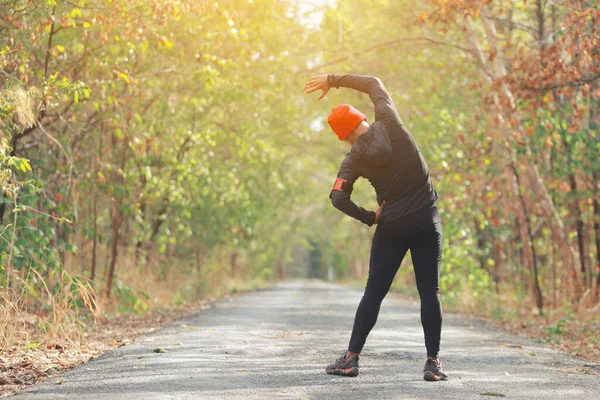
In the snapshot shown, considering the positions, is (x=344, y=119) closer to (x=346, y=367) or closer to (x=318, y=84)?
(x=318, y=84)

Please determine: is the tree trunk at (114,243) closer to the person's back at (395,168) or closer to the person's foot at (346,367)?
the person's foot at (346,367)

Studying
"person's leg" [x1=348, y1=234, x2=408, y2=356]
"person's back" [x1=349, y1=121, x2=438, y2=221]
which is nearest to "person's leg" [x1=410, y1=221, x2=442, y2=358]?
"person's leg" [x1=348, y1=234, x2=408, y2=356]

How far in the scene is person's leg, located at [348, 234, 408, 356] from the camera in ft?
18.4

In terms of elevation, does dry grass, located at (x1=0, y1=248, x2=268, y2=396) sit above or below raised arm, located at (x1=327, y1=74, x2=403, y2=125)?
below

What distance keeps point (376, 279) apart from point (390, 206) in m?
0.57

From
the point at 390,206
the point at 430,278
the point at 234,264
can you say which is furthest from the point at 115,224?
the point at 234,264

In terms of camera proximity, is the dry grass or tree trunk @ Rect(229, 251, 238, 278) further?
tree trunk @ Rect(229, 251, 238, 278)

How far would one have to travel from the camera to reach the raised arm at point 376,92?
5.55 m

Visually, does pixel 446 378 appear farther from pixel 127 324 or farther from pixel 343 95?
pixel 343 95

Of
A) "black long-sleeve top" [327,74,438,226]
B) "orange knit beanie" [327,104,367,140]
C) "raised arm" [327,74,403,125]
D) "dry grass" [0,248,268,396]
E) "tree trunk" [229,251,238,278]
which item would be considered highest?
"raised arm" [327,74,403,125]

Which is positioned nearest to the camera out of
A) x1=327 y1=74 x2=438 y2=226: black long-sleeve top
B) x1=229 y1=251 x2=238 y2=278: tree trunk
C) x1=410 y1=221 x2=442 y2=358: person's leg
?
x1=327 y1=74 x2=438 y2=226: black long-sleeve top

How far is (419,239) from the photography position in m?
5.52

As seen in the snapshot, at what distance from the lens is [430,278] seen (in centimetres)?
556

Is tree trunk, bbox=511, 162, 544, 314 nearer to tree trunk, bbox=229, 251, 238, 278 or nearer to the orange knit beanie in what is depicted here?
the orange knit beanie
